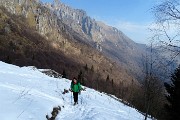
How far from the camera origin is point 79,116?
17.9 m

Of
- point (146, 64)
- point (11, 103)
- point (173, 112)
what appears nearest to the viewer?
point (11, 103)

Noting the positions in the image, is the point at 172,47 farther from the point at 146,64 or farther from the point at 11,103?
the point at 146,64

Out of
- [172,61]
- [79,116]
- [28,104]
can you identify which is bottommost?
[79,116]

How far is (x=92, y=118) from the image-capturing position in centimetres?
1688

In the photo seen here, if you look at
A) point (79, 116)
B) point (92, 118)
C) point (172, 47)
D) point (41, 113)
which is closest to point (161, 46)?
point (172, 47)

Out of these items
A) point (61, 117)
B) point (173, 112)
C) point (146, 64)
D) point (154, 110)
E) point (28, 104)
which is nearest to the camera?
point (28, 104)

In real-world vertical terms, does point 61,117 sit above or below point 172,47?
below

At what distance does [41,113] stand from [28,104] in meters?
0.67

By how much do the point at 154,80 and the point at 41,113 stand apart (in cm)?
1230

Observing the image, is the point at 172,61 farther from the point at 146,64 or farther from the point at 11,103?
the point at 146,64

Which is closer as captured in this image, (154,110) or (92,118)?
(92,118)

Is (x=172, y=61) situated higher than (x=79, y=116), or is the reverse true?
(x=172, y=61)

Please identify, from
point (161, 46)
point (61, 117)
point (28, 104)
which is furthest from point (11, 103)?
point (161, 46)

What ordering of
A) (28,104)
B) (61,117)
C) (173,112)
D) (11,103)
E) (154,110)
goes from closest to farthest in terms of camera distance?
(11,103)
(28,104)
(61,117)
(173,112)
(154,110)
